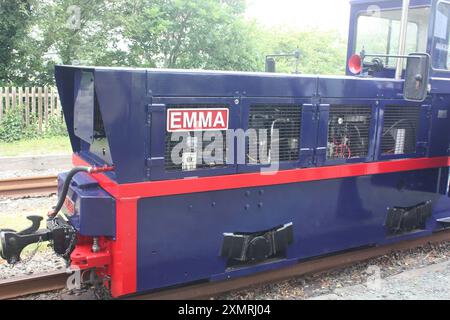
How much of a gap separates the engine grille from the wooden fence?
9155 millimetres

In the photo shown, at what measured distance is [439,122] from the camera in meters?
5.30

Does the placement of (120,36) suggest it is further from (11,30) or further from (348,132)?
(348,132)

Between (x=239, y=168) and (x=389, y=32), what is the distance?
281 cm

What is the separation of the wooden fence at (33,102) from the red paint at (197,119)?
29.9 feet

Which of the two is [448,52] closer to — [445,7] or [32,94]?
[445,7]

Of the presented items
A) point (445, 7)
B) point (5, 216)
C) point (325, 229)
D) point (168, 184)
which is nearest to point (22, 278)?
point (168, 184)

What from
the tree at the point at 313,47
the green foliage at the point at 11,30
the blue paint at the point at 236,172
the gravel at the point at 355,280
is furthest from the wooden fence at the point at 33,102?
the tree at the point at 313,47

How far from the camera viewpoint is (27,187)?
688cm

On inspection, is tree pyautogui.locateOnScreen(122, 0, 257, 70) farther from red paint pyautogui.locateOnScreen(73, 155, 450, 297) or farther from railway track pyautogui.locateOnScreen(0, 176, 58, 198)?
red paint pyautogui.locateOnScreen(73, 155, 450, 297)

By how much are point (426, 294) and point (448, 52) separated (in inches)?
100

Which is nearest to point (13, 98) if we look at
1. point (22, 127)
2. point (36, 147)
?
point (22, 127)

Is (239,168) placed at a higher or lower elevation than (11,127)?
higher

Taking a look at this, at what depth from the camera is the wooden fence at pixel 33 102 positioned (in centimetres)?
1169

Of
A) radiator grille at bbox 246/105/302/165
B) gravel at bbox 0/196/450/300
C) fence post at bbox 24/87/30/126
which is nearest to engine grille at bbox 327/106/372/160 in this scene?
radiator grille at bbox 246/105/302/165
